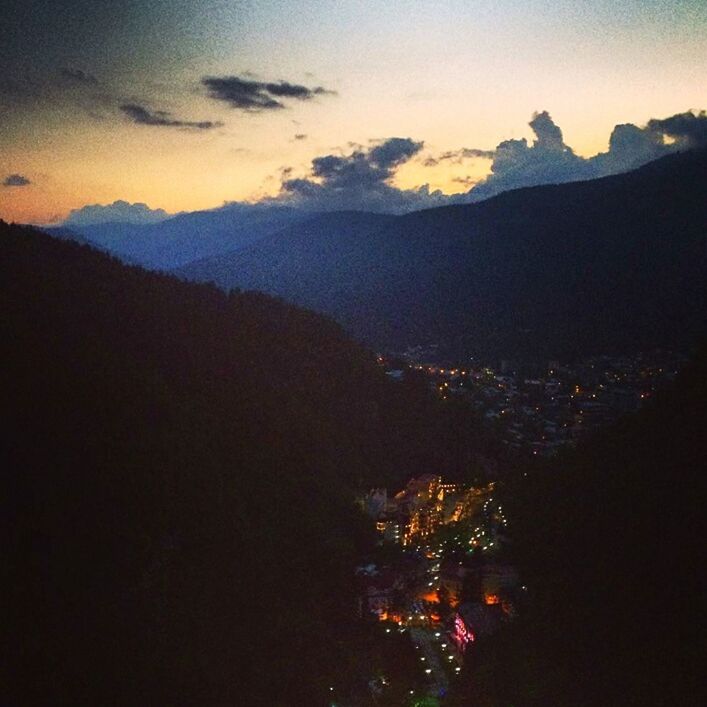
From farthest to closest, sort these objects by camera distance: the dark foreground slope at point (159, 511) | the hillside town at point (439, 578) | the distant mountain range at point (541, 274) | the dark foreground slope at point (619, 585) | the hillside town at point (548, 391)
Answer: the distant mountain range at point (541, 274) < the hillside town at point (548, 391) < the hillside town at point (439, 578) < the dark foreground slope at point (159, 511) < the dark foreground slope at point (619, 585)

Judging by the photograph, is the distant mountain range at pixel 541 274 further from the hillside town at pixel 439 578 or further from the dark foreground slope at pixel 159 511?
the hillside town at pixel 439 578

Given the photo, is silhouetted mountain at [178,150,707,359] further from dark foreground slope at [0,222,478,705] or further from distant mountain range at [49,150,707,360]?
dark foreground slope at [0,222,478,705]

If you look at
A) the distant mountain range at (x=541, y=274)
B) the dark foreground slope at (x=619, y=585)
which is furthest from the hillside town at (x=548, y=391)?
the dark foreground slope at (x=619, y=585)

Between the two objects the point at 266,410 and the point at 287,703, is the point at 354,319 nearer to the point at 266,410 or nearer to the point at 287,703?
the point at 266,410

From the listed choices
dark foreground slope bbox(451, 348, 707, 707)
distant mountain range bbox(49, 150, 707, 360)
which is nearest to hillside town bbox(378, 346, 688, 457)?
distant mountain range bbox(49, 150, 707, 360)

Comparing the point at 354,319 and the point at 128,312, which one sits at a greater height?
the point at 128,312

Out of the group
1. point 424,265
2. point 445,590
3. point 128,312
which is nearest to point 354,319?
point 424,265

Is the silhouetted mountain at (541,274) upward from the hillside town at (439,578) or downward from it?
upward
